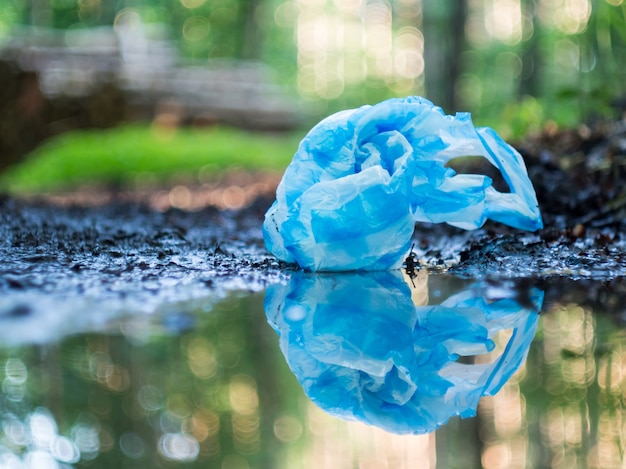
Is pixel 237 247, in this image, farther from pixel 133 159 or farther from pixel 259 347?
pixel 133 159

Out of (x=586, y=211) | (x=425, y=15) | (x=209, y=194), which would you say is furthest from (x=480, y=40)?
(x=586, y=211)

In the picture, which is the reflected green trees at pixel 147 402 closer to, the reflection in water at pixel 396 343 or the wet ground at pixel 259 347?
the wet ground at pixel 259 347

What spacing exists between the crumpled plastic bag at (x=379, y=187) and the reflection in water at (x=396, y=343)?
0.51 feet

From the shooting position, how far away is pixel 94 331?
1973mm

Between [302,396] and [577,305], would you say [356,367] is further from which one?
[577,305]

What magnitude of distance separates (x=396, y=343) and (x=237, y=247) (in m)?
1.93

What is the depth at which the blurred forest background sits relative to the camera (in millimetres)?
6750

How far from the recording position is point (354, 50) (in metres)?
31.0

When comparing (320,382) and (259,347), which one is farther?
(259,347)

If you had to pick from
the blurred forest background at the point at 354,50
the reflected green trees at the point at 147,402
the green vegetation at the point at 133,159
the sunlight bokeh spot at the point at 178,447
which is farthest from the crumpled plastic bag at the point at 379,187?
the green vegetation at the point at 133,159

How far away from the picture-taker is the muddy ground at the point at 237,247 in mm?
2480

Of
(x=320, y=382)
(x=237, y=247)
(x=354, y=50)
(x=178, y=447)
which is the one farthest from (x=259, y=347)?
(x=354, y=50)

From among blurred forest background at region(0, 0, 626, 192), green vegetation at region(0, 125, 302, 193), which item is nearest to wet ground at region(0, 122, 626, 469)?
blurred forest background at region(0, 0, 626, 192)

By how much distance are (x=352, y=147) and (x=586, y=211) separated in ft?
6.91
